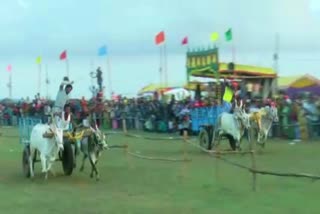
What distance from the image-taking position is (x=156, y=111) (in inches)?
1414

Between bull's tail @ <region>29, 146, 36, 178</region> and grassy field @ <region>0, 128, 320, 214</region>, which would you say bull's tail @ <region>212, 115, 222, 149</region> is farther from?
bull's tail @ <region>29, 146, 36, 178</region>

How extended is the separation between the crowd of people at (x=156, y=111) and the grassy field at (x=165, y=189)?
1592 millimetres

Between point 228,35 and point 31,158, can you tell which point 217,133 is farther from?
point 228,35

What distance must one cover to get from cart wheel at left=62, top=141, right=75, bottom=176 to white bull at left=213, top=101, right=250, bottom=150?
21.4 feet

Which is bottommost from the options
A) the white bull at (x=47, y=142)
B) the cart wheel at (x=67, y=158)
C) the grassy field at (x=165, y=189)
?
the grassy field at (x=165, y=189)

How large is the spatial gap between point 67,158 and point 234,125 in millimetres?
6830

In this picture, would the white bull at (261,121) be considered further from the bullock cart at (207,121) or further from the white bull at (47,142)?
the white bull at (47,142)

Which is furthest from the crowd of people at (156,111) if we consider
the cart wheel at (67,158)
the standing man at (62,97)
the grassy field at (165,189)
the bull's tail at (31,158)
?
the grassy field at (165,189)

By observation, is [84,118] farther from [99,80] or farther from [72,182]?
[99,80]

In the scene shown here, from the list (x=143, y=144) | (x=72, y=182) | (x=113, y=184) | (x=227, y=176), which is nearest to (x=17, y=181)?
(x=72, y=182)

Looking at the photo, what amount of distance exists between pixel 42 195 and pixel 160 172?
13.2ft

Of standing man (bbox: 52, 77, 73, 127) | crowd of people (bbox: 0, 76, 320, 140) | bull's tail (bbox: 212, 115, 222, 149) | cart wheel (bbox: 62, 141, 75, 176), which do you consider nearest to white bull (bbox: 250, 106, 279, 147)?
bull's tail (bbox: 212, 115, 222, 149)

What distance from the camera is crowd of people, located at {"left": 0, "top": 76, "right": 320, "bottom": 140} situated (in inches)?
701

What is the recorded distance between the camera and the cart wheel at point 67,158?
16172 millimetres
